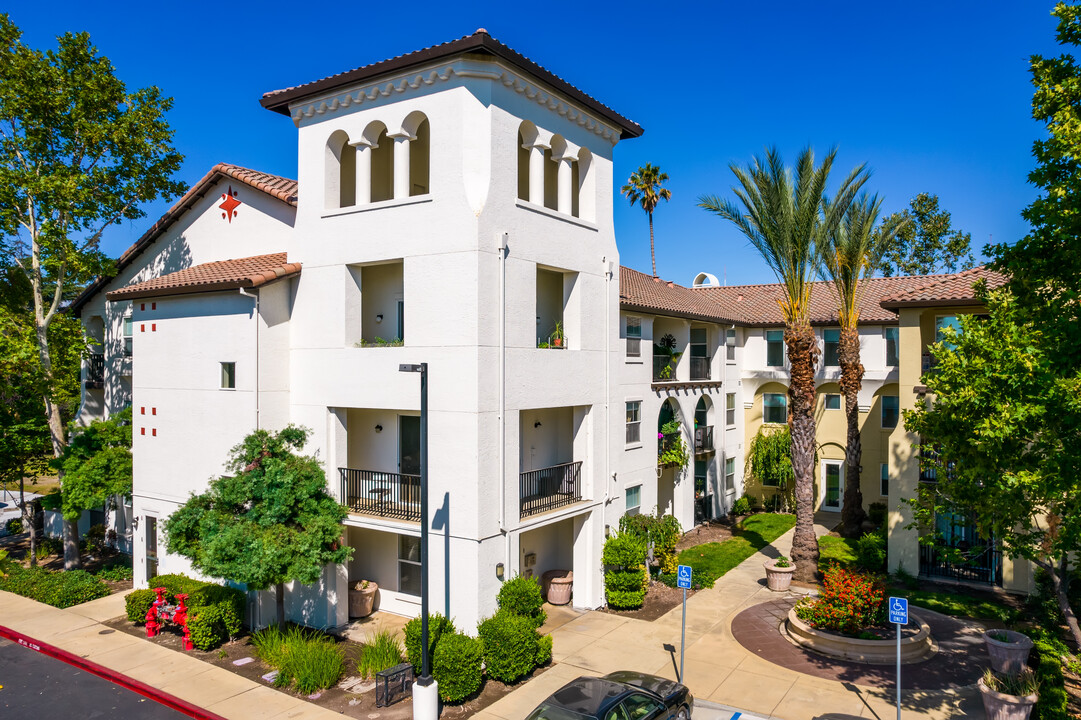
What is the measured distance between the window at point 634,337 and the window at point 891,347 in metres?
12.1

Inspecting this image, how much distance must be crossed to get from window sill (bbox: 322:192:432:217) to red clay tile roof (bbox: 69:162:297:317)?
2.35 m

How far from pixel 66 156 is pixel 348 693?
18.6m

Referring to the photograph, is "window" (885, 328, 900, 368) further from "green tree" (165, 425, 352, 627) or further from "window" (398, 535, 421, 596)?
"green tree" (165, 425, 352, 627)

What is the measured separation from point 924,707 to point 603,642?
6.49m

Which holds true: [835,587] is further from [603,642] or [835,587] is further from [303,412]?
[303,412]

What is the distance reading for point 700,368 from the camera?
90.8ft

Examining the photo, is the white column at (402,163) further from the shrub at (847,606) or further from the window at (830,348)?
the window at (830,348)

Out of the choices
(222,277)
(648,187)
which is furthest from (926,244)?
(222,277)

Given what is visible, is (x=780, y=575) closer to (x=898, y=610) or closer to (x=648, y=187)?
(x=898, y=610)

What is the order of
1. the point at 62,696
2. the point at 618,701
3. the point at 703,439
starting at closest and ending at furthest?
the point at 618,701, the point at 62,696, the point at 703,439

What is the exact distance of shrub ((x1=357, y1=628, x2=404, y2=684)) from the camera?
554 inches

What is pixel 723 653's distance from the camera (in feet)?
49.7

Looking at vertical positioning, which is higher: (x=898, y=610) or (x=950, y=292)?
(x=950, y=292)

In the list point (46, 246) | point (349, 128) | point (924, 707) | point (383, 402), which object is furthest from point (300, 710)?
point (46, 246)
